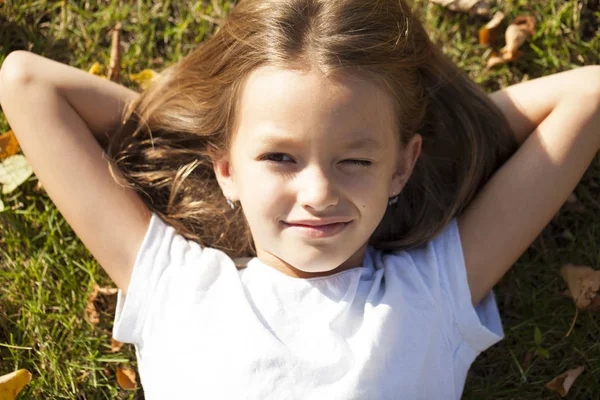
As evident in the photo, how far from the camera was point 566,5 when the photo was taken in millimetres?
2994

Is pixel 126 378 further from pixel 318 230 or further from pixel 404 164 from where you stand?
pixel 404 164

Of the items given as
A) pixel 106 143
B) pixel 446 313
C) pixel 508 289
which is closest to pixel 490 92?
pixel 508 289

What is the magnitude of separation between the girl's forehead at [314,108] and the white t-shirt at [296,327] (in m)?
0.52

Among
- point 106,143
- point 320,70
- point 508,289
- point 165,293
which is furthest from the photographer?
point 508,289

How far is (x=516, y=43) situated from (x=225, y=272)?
4.93 feet

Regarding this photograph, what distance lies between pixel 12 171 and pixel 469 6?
1932mm

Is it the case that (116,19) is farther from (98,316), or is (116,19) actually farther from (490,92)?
(490,92)

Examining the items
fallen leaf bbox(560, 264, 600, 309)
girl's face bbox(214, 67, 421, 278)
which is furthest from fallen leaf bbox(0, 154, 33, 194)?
fallen leaf bbox(560, 264, 600, 309)

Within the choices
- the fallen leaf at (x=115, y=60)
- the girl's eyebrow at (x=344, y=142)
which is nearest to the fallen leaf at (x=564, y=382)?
the girl's eyebrow at (x=344, y=142)

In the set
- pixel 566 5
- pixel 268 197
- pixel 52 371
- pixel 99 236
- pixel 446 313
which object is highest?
pixel 566 5

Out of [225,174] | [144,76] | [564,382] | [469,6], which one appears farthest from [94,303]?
[469,6]

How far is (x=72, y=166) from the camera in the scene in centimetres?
246

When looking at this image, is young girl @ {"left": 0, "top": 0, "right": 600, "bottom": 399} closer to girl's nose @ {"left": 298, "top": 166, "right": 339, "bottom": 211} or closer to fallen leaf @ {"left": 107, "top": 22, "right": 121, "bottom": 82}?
girl's nose @ {"left": 298, "top": 166, "right": 339, "bottom": 211}

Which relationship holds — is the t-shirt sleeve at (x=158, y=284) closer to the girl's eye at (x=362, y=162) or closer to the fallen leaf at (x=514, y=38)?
the girl's eye at (x=362, y=162)
